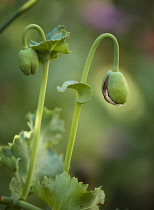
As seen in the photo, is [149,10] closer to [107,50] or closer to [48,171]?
[107,50]

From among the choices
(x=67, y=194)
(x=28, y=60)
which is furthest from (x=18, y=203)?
(x=28, y=60)

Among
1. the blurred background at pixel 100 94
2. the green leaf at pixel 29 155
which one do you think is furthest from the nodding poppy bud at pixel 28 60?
the blurred background at pixel 100 94

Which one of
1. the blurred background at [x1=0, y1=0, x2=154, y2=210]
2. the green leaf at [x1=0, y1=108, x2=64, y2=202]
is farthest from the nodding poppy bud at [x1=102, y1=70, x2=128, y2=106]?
the blurred background at [x1=0, y1=0, x2=154, y2=210]

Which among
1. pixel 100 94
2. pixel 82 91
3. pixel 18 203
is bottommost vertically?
pixel 18 203

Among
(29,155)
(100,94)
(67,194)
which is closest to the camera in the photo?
(67,194)

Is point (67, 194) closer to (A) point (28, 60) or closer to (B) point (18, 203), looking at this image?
(B) point (18, 203)

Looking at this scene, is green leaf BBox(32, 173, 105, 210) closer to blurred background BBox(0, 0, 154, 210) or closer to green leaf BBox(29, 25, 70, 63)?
green leaf BBox(29, 25, 70, 63)

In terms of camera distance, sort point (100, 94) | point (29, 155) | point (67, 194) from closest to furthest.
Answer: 1. point (67, 194)
2. point (29, 155)
3. point (100, 94)
